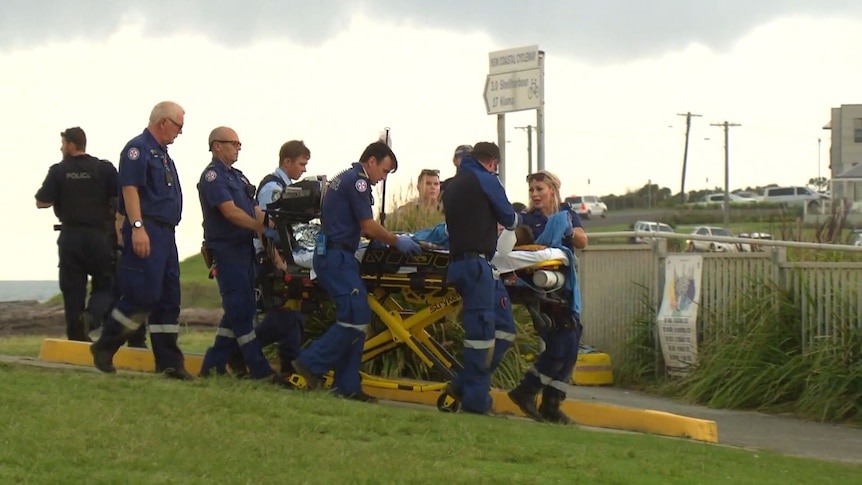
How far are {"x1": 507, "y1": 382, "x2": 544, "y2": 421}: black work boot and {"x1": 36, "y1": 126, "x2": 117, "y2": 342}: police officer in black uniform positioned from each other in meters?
4.28

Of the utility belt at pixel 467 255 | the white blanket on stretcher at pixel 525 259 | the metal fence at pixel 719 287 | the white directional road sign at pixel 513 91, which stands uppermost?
the white directional road sign at pixel 513 91

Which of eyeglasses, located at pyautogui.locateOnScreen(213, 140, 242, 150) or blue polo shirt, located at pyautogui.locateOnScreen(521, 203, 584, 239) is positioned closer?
eyeglasses, located at pyautogui.locateOnScreen(213, 140, 242, 150)

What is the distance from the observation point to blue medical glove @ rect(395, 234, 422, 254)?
33.8 feet

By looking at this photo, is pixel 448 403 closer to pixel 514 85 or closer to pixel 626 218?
pixel 514 85

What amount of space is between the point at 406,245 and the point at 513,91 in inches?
239

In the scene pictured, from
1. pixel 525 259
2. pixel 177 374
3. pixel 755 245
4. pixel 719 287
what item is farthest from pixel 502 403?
pixel 755 245

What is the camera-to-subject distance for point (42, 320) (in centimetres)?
2216

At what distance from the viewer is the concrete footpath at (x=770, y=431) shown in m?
10.3

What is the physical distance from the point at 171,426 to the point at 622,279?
8.24 m

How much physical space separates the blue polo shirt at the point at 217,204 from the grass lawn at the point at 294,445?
1461mm

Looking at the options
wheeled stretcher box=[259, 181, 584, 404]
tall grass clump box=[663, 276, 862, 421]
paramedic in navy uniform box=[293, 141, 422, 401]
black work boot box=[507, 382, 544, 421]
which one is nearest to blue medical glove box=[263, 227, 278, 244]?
wheeled stretcher box=[259, 181, 584, 404]

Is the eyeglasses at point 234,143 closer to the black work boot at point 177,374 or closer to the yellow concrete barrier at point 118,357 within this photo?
the black work boot at point 177,374

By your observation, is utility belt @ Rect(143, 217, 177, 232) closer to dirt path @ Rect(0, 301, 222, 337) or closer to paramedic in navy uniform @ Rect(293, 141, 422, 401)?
paramedic in navy uniform @ Rect(293, 141, 422, 401)

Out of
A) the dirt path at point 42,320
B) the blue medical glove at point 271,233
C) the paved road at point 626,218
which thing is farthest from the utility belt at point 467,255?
the paved road at point 626,218
